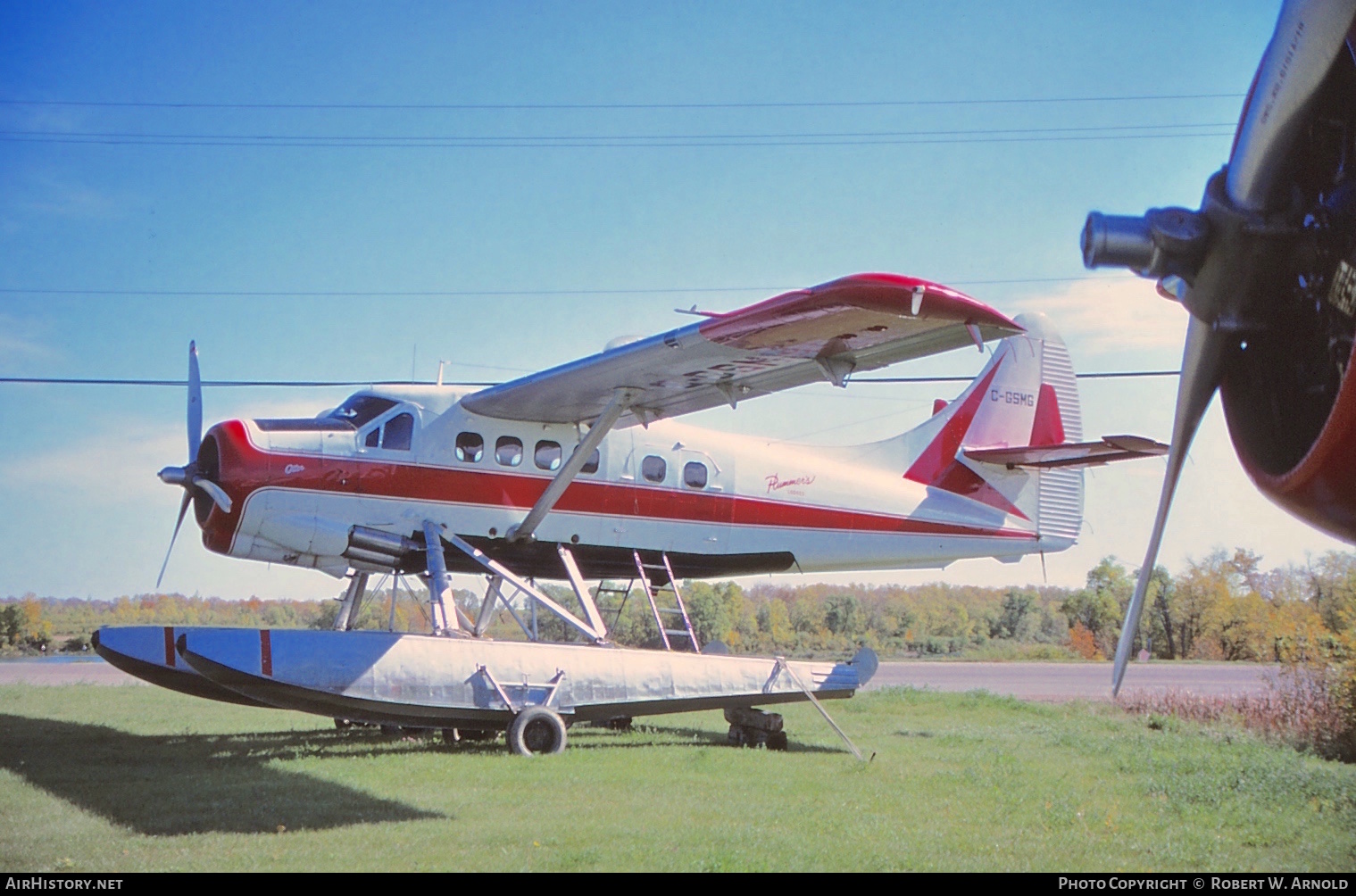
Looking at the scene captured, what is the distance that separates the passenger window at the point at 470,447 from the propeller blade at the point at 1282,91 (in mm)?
9691

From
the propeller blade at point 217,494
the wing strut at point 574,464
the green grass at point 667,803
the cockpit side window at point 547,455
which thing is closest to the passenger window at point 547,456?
the cockpit side window at point 547,455

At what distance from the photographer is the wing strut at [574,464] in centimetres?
1093

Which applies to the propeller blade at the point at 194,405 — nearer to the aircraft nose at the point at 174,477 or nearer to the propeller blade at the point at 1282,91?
the aircraft nose at the point at 174,477

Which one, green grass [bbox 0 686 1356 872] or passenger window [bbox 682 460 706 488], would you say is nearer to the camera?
green grass [bbox 0 686 1356 872]

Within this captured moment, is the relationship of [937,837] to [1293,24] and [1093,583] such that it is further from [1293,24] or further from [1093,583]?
[1093,583]

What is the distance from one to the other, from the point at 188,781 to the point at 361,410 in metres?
4.32

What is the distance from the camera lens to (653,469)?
1266cm

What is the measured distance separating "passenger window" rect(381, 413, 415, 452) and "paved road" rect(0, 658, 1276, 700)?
10.5 metres

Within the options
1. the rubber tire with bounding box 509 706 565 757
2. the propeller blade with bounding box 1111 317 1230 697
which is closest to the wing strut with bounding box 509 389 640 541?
the rubber tire with bounding box 509 706 565 757

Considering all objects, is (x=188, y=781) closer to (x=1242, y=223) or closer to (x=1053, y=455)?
(x=1242, y=223)

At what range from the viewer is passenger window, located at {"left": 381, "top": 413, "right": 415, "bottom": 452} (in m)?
11.3

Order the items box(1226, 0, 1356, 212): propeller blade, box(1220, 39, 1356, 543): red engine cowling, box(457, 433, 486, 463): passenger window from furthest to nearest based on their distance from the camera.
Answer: box(457, 433, 486, 463): passenger window < box(1220, 39, 1356, 543): red engine cowling < box(1226, 0, 1356, 212): propeller blade

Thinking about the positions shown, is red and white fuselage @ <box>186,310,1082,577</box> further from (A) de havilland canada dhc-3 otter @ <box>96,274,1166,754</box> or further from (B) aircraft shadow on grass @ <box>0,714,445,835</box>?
(B) aircraft shadow on grass @ <box>0,714,445,835</box>

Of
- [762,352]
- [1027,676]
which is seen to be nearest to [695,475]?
[762,352]
